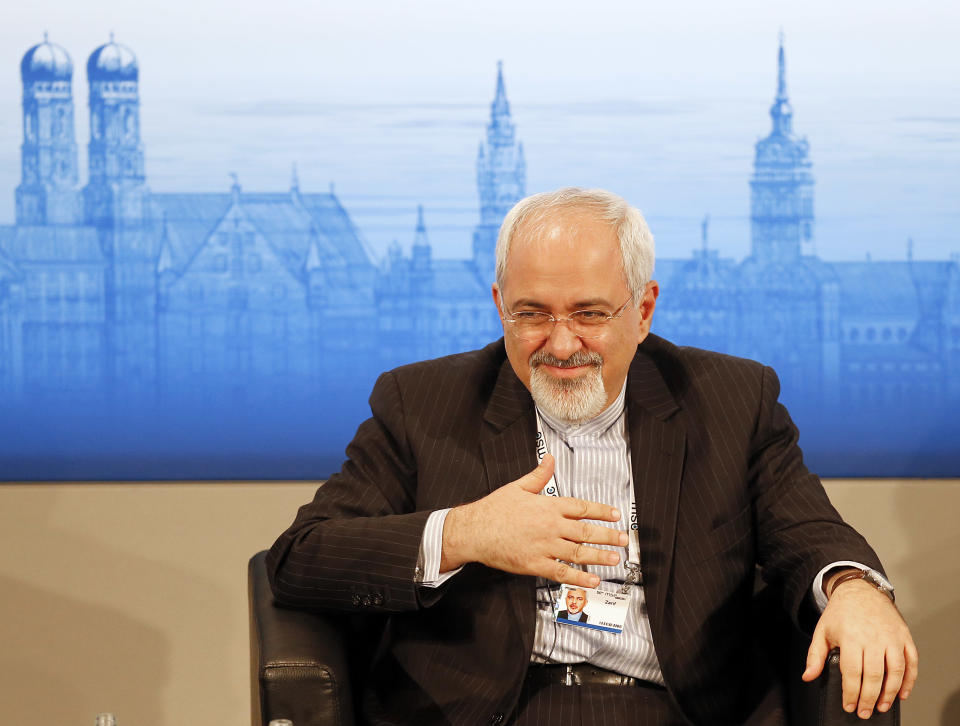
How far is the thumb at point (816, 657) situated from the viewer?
201cm

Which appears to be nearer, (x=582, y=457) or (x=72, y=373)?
(x=582, y=457)

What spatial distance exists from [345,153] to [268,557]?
1.47 metres

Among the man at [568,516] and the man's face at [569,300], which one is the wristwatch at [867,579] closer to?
the man at [568,516]

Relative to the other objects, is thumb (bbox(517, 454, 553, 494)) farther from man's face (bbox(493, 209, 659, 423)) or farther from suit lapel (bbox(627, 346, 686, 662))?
suit lapel (bbox(627, 346, 686, 662))

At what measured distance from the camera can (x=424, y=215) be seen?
11.4ft

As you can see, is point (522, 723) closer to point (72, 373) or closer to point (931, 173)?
point (72, 373)

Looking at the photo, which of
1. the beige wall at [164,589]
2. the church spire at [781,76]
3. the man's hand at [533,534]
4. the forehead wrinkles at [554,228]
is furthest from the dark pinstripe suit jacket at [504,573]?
the church spire at [781,76]

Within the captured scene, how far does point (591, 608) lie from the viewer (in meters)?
2.34

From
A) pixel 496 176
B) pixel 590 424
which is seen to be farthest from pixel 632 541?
pixel 496 176

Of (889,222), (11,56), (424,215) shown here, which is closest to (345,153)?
(424,215)

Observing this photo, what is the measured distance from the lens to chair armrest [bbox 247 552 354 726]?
7.02ft

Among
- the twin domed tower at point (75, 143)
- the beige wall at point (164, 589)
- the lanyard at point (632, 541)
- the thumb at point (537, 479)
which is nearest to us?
the thumb at point (537, 479)

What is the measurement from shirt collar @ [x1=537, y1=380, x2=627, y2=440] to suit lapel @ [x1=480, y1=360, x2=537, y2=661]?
0.05m

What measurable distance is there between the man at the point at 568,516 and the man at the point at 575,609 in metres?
0.05
